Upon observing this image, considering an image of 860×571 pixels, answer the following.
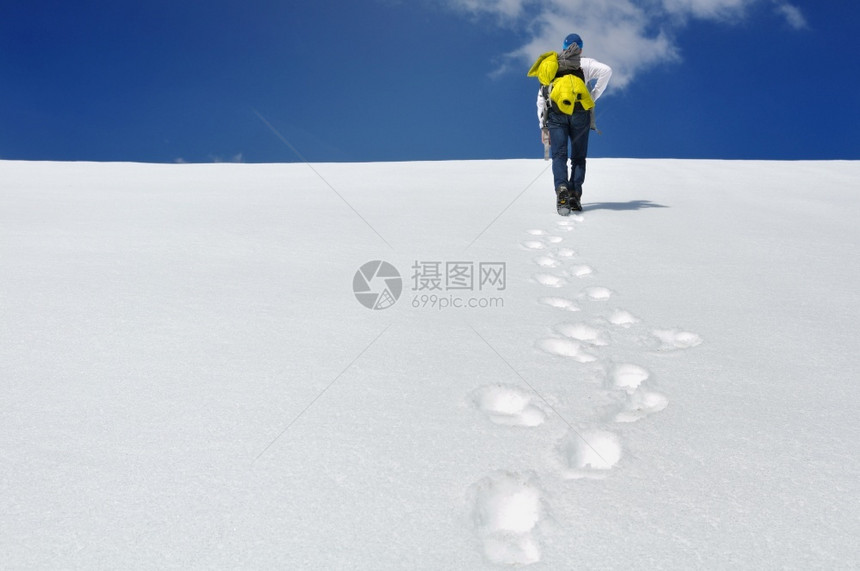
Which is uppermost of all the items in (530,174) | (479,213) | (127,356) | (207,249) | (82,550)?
(530,174)

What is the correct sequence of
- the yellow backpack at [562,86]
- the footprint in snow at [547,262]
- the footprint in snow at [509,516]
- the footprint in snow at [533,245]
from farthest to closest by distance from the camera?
the yellow backpack at [562,86], the footprint in snow at [533,245], the footprint in snow at [547,262], the footprint in snow at [509,516]

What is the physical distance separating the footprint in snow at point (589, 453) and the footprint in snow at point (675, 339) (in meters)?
0.54

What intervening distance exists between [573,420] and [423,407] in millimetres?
297

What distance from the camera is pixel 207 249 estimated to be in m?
2.41

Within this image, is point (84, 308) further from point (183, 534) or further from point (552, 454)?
point (552, 454)

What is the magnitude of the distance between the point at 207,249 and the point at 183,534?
1.80m

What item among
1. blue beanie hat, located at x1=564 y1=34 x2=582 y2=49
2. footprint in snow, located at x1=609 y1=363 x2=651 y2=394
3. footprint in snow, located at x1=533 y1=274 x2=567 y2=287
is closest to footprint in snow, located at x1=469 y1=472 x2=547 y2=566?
footprint in snow, located at x1=609 y1=363 x2=651 y2=394

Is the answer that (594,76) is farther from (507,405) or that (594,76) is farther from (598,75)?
(507,405)

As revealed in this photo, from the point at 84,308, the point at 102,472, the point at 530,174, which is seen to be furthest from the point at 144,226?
the point at 530,174

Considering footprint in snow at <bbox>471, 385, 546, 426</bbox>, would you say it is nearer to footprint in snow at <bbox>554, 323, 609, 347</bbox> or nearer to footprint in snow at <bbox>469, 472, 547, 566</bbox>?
footprint in snow at <bbox>469, 472, 547, 566</bbox>

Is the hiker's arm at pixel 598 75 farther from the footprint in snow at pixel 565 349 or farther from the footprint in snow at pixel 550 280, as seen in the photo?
the footprint in snow at pixel 565 349

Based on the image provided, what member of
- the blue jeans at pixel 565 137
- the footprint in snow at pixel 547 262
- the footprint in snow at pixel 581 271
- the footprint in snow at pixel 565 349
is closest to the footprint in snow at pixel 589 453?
the footprint in snow at pixel 565 349

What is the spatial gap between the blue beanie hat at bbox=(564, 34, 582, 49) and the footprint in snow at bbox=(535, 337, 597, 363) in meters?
2.38

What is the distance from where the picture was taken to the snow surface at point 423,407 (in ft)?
2.60
